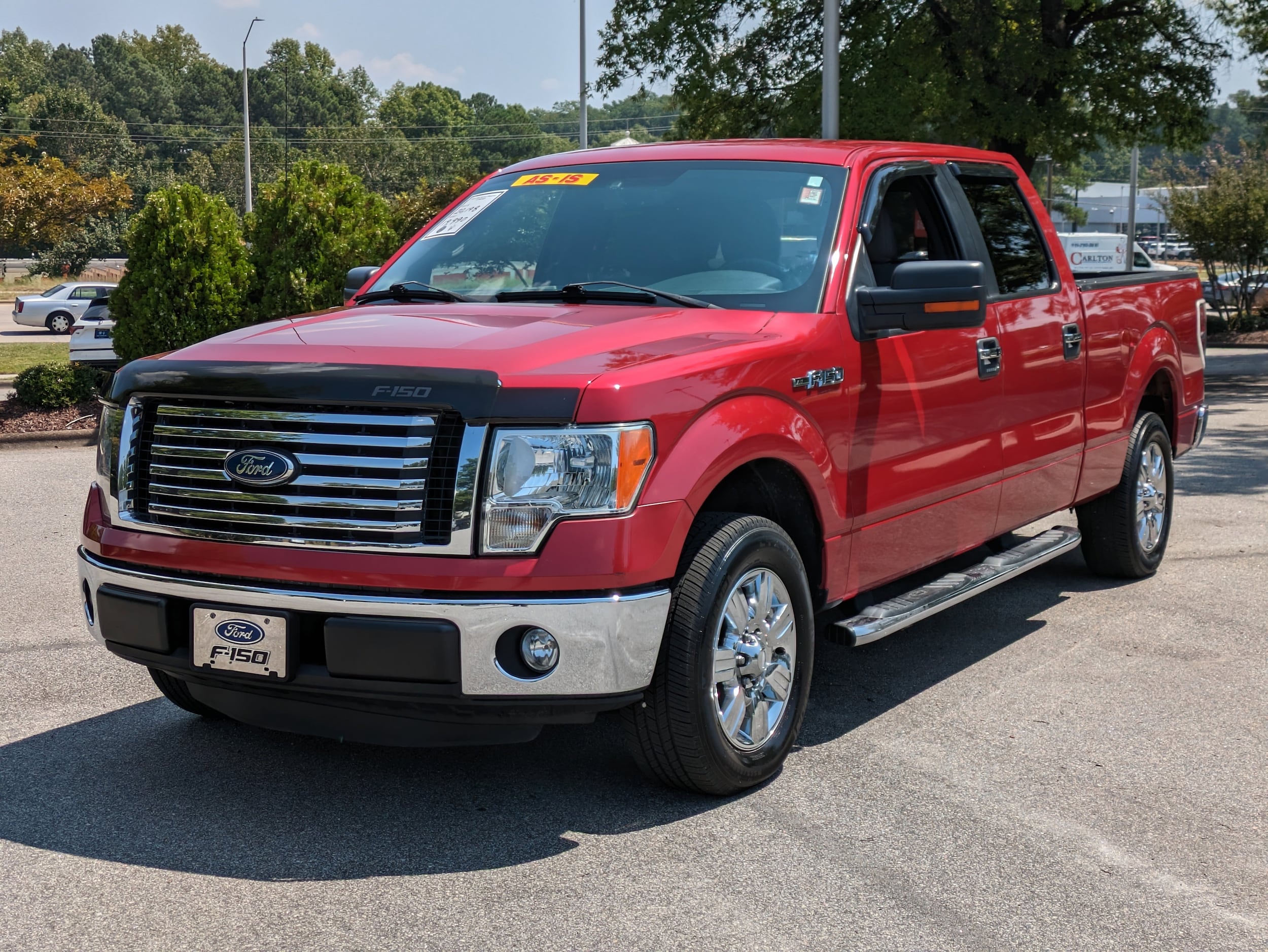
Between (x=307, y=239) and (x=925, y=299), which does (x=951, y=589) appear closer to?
(x=925, y=299)

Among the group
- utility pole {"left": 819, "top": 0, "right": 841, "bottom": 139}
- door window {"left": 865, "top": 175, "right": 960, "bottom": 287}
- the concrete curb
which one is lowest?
the concrete curb

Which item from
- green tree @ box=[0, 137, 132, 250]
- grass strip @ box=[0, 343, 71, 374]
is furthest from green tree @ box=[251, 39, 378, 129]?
grass strip @ box=[0, 343, 71, 374]

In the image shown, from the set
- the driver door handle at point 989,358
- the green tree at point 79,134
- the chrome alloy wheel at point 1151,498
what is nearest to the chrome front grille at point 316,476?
the driver door handle at point 989,358

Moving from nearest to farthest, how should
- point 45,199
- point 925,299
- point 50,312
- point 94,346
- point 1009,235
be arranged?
point 925,299 < point 1009,235 < point 94,346 < point 50,312 < point 45,199

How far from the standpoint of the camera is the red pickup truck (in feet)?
11.7

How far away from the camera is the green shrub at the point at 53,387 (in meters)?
13.9

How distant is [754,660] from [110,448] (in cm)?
201

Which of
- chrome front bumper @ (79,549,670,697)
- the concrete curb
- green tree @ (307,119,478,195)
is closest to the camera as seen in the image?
chrome front bumper @ (79,549,670,697)

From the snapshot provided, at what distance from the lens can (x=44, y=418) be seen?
45.1 feet

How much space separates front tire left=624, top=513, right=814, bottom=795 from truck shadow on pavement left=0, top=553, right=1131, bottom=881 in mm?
175

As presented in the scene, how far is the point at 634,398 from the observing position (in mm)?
3605

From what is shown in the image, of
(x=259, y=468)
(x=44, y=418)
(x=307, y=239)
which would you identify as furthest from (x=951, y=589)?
(x=44, y=418)

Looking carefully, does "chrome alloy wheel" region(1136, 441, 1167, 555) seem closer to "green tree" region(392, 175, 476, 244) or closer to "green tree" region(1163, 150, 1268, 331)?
"green tree" region(392, 175, 476, 244)

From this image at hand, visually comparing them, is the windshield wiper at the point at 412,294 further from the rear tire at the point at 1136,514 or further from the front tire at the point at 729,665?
the rear tire at the point at 1136,514
